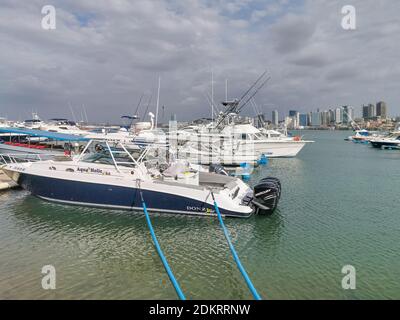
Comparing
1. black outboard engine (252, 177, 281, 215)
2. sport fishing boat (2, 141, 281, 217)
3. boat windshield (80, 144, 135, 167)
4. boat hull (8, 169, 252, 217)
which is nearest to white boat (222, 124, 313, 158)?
sport fishing boat (2, 141, 281, 217)

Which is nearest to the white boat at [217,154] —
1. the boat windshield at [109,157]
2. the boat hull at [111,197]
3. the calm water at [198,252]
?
the boat windshield at [109,157]

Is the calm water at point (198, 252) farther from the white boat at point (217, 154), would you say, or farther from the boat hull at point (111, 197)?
the white boat at point (217, 154)

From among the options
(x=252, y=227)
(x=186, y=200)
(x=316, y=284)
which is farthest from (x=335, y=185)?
(x=316, y=284)

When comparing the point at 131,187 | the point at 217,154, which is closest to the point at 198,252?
the point at 131,187

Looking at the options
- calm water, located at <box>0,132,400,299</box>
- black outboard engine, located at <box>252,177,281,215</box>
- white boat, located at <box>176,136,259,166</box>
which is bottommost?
calm water, located at <box>0,132,400,299</box>

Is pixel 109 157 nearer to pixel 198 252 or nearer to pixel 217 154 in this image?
pixel 198 252

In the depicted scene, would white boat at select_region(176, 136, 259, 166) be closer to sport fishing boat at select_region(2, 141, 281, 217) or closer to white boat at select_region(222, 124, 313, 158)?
white boat at select_region(222, 124, 313, 158)

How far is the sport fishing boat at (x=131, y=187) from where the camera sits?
1220 centimetres

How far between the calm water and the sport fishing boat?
51cm

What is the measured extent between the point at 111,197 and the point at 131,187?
1.10 metres

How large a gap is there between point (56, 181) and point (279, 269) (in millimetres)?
10183

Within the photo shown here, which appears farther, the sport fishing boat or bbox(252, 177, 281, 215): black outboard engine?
bbox(252, 177, 281, 215): black outboard engine

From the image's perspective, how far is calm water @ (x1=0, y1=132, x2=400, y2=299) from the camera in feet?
24.3

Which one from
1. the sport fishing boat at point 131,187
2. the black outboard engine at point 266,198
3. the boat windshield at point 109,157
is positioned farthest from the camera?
the boat windshield at point 109,157
